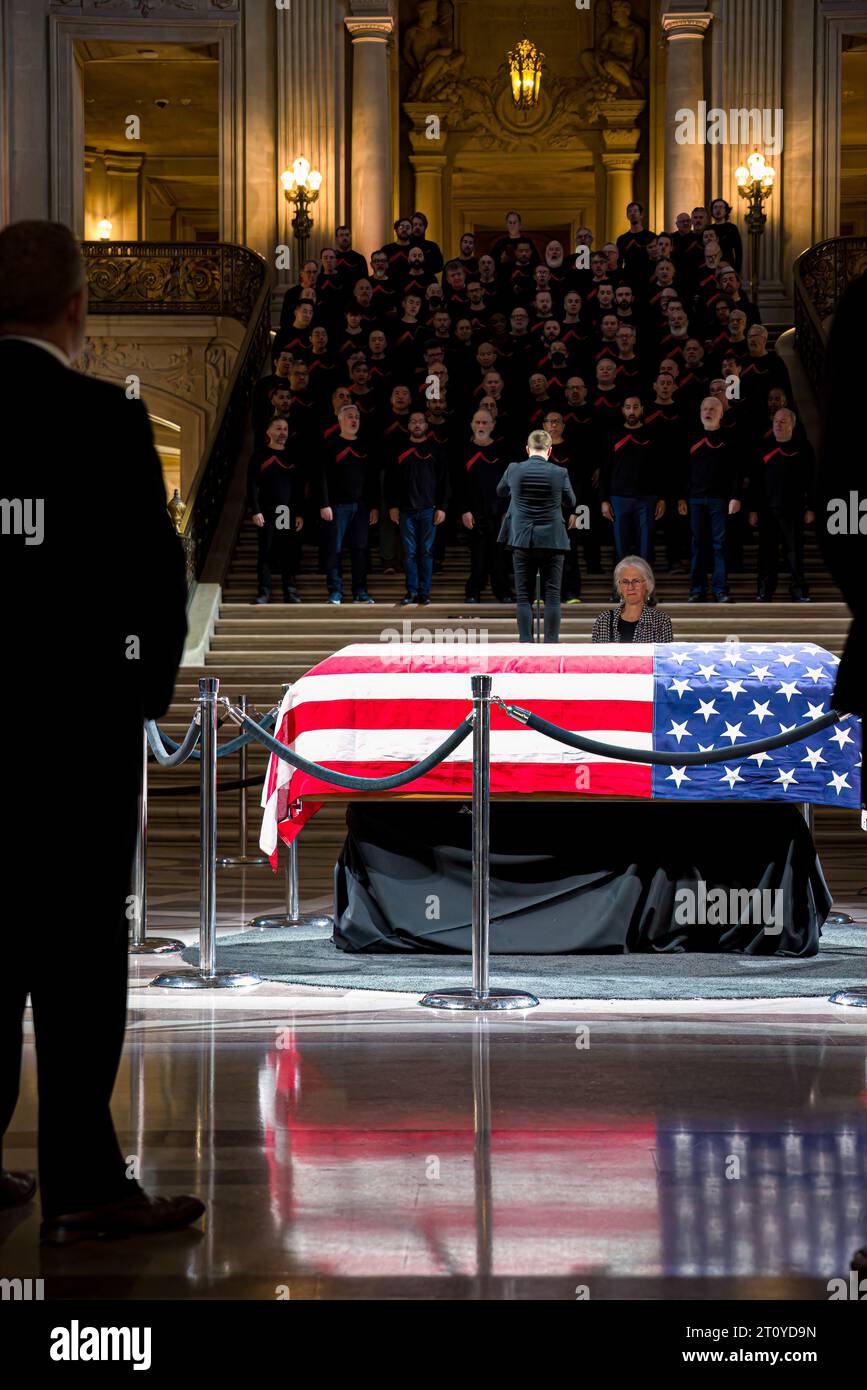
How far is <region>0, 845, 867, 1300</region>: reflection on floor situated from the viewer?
9.89 feet

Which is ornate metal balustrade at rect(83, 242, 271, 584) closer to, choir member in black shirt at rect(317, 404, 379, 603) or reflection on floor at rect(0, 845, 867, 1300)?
choir member in black shirt at rect(317, 404, 379, 603)

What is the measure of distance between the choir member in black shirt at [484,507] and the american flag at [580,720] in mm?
7492

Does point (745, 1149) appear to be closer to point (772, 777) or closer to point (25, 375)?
point (25, 375)

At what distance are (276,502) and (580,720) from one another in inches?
330

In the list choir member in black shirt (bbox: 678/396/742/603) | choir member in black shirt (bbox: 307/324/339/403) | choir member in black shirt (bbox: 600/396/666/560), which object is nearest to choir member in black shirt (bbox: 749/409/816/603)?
choir member in black shirt (bbox: 678/396/742/603)

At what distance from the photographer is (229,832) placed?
1134cm

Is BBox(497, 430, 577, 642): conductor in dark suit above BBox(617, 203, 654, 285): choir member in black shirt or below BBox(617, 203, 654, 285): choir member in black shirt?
below

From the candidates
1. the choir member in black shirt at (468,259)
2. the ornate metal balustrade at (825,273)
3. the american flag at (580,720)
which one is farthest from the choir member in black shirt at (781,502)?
the american flag at (580,720)

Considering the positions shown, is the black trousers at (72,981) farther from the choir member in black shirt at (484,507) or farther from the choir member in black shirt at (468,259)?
the choir member in black shirt at (468,259)

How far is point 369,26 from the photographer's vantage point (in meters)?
23.3

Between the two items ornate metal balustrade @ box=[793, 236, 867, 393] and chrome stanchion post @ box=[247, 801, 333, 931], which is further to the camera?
ornate metal balustrade @ box=[793, 236, 867, 393]

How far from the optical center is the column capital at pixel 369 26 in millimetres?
23328

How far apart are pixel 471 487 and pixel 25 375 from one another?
11.7m
